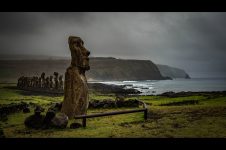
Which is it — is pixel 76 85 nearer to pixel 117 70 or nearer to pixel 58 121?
pixel 58 121

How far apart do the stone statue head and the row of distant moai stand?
7606 millimetres

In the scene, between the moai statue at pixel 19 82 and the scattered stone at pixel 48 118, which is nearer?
the scattered stone at pixel 48 118

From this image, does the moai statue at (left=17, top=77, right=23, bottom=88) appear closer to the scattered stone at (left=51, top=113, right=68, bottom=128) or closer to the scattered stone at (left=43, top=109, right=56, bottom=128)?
the scattered stone at (left=43, top=109, right=56, bottom=128)

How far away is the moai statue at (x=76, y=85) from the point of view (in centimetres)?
1379

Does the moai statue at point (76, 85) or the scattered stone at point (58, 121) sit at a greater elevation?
the moai statue at point (76, 85)

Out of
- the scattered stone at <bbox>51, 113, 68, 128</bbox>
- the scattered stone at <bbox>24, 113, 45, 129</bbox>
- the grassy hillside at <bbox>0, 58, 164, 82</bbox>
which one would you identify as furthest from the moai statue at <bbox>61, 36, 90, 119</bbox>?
the grassy hillside at <bbox>0, 58, 164, 82</bbox>

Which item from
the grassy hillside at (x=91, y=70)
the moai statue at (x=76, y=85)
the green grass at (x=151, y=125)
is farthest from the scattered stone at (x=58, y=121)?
the grassy hillside at (x=91, y=70)

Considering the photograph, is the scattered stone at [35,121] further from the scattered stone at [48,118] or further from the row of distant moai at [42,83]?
the row of distant moai at [42,83]

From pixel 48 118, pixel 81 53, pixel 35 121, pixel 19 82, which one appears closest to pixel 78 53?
pixel 81 53

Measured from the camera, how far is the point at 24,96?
67.8ft

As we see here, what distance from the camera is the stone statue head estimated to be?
1428cm

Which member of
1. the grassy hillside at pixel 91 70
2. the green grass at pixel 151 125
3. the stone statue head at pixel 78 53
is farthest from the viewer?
the grassy hillside at pixel 91 70
